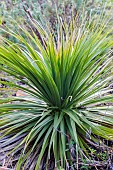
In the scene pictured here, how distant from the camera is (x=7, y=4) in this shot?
17.2 ft

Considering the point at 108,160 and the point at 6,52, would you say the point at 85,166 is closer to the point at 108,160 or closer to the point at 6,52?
the point at 108,160

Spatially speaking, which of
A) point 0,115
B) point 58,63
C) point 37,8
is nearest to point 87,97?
point 58,63

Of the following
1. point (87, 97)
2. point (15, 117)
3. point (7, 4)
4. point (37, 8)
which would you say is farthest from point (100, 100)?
point (7, 4)

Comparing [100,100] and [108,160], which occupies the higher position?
[100,100]

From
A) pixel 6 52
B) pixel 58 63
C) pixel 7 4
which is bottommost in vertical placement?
pixel 58 63

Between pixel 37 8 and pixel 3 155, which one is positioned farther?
pixel 37 8

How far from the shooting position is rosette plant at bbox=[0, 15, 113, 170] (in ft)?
7.77

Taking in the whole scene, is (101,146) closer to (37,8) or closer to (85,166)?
(85,166)

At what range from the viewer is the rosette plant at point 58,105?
7.77 ft

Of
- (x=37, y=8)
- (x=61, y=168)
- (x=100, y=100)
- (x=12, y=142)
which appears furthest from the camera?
(x=37, y=8)

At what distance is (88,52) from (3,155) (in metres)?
1.22

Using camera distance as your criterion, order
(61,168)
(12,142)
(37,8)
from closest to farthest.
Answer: (61,168) → (12,142) → (37,8)

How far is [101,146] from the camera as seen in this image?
241cm

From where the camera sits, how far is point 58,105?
2.58m
